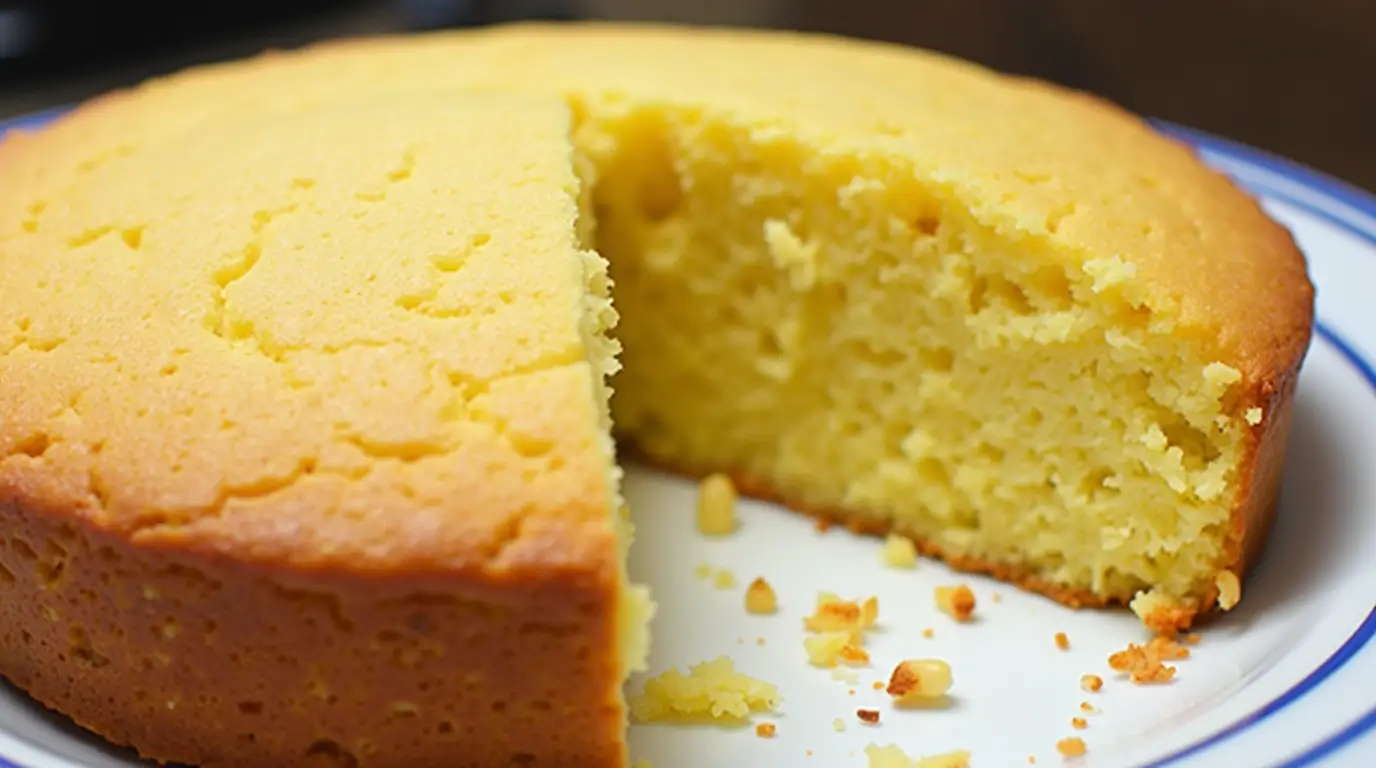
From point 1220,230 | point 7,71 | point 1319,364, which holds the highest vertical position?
point 1220,230

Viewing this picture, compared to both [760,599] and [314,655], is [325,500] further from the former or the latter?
[760,599]

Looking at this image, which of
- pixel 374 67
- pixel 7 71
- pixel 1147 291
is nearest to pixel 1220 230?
pixel 1147 291

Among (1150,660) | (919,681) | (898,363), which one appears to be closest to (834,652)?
(919,681)

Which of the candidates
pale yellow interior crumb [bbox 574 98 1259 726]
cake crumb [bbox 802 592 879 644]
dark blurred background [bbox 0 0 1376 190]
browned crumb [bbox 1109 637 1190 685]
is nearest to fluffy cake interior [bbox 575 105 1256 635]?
pale yellow interior crumb [bbox 574 98 1259 726]

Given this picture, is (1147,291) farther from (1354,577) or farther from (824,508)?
(824,508)

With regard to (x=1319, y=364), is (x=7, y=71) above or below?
below

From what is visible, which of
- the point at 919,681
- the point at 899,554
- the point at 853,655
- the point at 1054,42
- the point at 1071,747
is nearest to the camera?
the point at 1071,747
